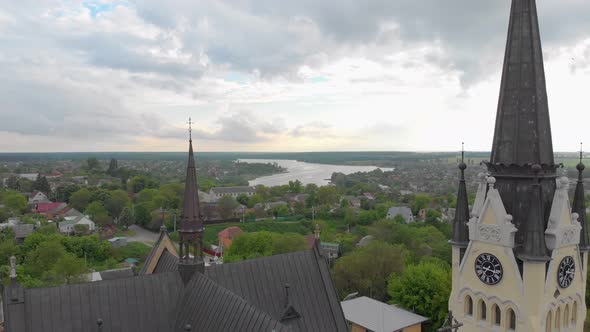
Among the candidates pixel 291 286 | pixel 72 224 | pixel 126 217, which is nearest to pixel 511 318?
pixel 291 286

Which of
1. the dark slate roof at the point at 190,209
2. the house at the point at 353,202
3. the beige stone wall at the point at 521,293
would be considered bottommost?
the house at the point at 353,202

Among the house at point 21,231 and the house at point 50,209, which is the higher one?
the house at point 21,231

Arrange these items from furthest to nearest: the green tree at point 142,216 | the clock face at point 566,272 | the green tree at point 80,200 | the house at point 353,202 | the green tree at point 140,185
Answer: the green tree at point 140,185 → the house at point 353,202 → the green tree at point 80,200 → the green tree at point 142,216 → the clock face at point 566,272

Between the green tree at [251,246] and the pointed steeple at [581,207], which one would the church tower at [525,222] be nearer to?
the pointed steeple at [581,207]

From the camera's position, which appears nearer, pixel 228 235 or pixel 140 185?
pixel 228 235

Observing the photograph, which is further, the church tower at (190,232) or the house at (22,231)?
the house at (22,231)

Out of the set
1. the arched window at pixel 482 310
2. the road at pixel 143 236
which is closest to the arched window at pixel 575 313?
the arched window at pixel 482 310

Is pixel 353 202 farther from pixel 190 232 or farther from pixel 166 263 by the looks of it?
pixel 190 232
